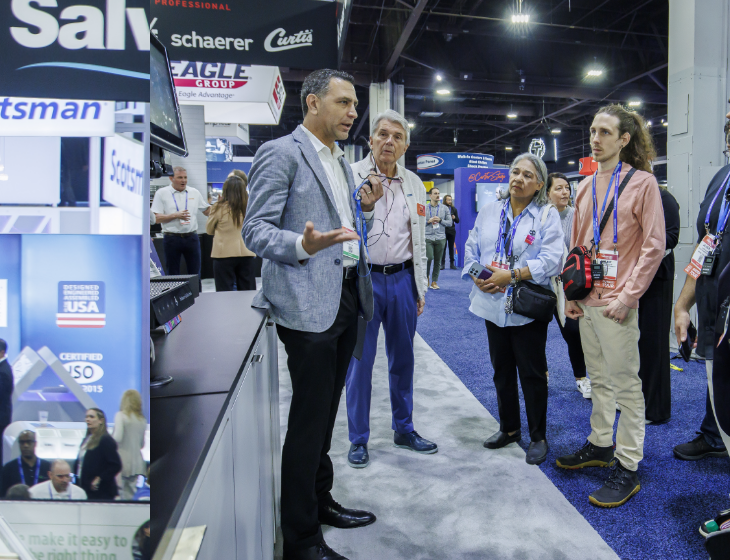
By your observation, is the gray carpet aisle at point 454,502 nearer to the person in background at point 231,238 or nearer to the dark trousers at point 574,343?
the dark trousers at point 574,343

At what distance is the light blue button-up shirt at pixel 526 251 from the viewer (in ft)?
7.25

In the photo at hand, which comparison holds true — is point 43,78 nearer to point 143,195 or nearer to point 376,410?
point 143,195

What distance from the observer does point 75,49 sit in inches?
16.7

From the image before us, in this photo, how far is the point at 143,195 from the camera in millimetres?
403

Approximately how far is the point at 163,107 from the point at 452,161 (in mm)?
15512

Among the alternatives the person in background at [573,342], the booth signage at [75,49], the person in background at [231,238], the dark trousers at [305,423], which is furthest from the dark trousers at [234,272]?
the booth signage at [75,49]

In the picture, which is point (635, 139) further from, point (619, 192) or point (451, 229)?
point (451, 229)

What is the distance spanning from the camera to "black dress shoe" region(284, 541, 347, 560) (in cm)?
144

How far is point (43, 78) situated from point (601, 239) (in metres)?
1.99

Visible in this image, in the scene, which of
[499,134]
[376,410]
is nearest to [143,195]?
[376,410]

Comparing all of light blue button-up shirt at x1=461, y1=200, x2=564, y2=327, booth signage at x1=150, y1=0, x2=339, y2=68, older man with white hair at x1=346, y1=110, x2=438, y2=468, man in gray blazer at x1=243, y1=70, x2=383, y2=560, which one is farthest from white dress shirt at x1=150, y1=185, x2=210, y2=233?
man in gray blazer at x1=243, y1=70, x2=383, y2=560

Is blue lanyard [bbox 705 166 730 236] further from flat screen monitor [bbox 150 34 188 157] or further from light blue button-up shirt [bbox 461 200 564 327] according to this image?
flat screen monitor [bbox 150 34 188 157]

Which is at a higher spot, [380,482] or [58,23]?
[58,23]

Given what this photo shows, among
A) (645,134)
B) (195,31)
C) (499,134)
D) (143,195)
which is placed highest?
(499,134)
